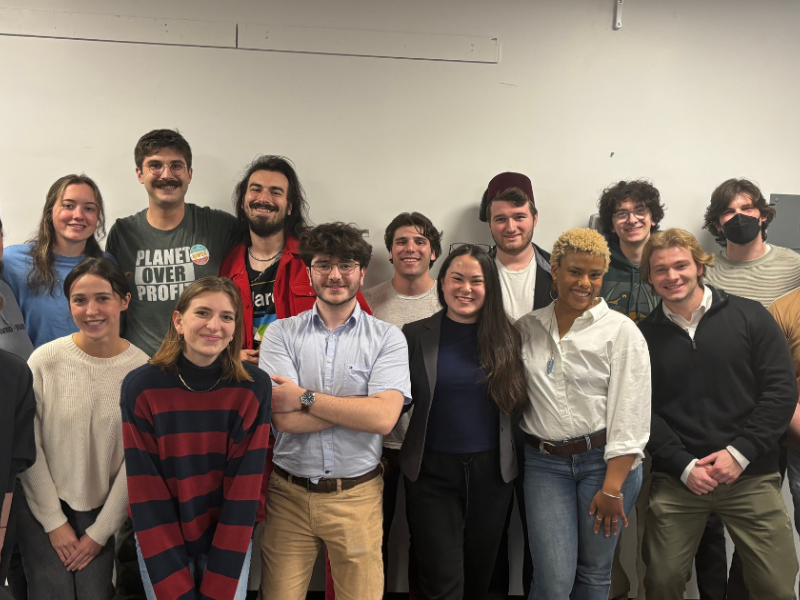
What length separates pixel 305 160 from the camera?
293 cm

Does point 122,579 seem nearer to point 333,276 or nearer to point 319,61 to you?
point 333,276

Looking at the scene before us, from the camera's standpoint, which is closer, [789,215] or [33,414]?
[33,414]

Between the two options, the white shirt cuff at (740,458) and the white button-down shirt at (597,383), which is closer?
the white button-down shirt at (597,383)

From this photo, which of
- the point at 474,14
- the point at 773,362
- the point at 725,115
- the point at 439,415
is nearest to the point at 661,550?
the point at 773,362

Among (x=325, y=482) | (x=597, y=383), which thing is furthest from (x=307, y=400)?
(x=597, y=383)

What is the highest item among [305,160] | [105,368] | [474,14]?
[474,14]

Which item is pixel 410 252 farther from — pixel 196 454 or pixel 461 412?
pixel 196 454

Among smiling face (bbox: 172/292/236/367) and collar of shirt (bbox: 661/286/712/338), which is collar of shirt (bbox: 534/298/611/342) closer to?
collar of shirt (bbox: 661/286/712/338)

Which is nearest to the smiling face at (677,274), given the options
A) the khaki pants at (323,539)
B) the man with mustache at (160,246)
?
the khaki pants at (323,539)

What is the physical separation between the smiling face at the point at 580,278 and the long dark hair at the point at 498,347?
0.85ft

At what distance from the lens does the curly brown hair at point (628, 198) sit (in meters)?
2.77

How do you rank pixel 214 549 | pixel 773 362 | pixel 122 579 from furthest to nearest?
pixel 122 579 < pixel 773 362 < pixel 214 549

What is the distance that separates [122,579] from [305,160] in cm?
228

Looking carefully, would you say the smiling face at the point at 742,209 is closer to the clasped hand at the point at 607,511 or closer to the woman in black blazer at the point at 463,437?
the woman in black blazer at the point at 463,437
